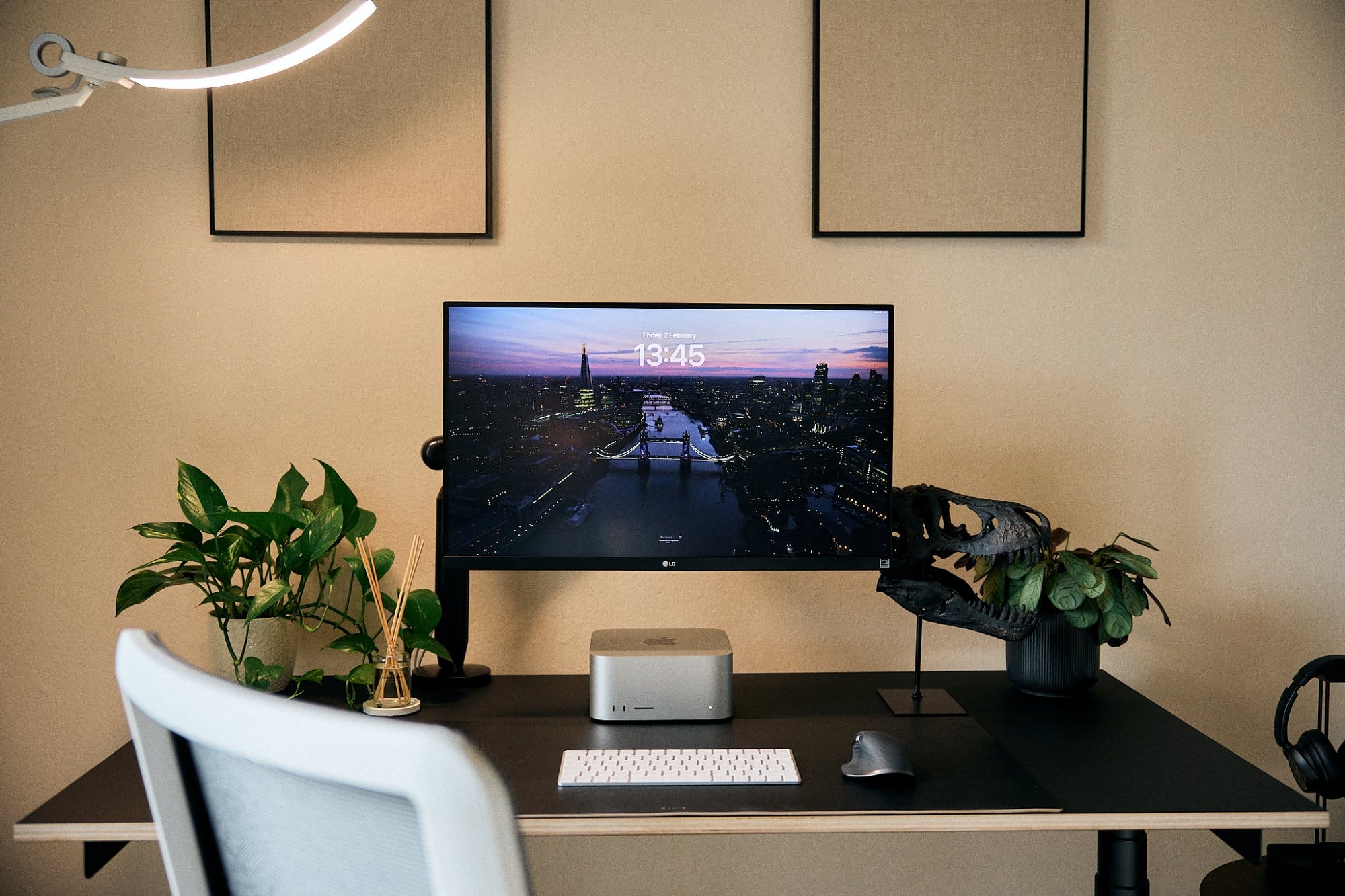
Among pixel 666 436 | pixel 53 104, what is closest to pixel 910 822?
pixel 666 436

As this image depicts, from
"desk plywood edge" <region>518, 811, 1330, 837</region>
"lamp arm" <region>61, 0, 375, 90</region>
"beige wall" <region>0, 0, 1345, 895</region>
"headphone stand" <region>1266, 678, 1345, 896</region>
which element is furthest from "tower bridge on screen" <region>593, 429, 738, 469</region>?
"headphone stand" <region>1266, 678, 1345, 896</region>

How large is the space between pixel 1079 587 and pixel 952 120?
946mm

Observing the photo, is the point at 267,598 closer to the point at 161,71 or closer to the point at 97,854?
the point at 97,854

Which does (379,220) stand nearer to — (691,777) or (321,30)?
(321,30)

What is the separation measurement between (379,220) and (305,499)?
22.4 inches

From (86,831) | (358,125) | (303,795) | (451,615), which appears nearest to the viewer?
(303,795)

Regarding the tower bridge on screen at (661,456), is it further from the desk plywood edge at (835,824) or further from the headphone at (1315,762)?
the headphone at (1315,762)

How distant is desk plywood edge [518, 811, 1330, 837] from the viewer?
3.79 ft

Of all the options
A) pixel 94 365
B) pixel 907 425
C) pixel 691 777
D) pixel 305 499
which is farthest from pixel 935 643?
pixel 94 365

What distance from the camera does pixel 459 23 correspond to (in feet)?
5.99

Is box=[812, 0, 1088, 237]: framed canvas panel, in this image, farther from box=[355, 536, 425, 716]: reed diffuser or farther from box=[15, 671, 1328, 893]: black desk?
box=[355, 536, 425, 716]: reed diffuser

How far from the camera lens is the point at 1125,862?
4.26 ft

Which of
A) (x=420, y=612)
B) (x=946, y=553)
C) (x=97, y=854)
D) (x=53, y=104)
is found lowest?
(x=97, y=854)

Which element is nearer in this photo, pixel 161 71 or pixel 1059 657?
pixel 161 71
